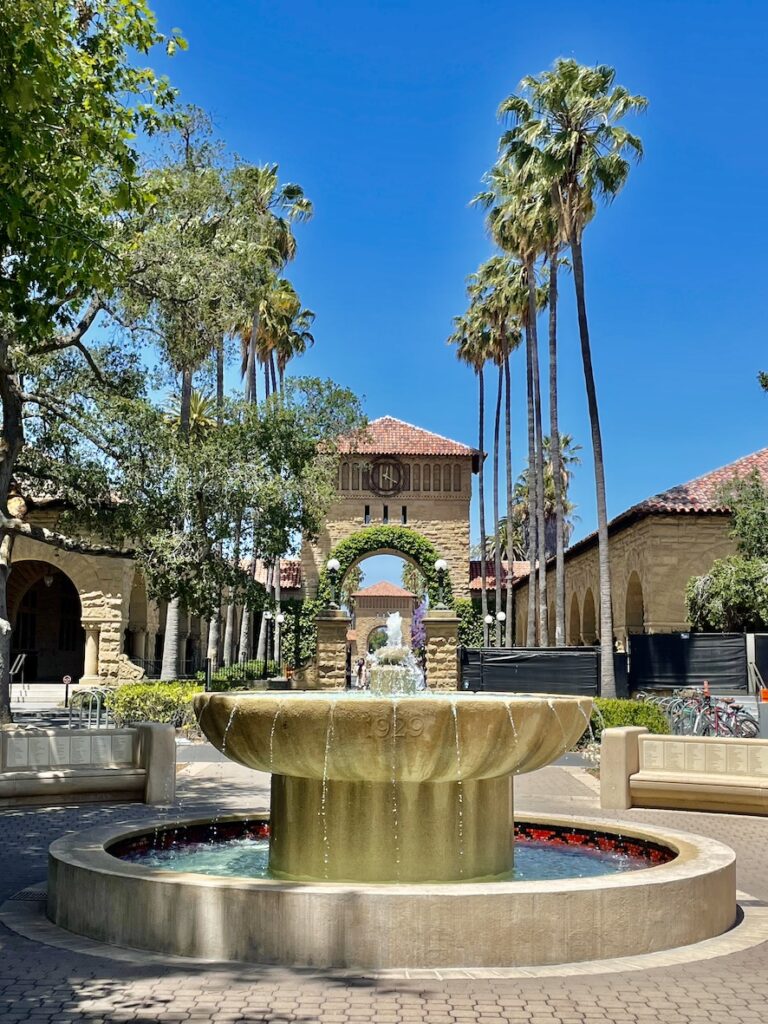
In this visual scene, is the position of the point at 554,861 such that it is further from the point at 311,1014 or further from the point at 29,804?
the point at 29,804

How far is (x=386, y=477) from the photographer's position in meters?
45.9

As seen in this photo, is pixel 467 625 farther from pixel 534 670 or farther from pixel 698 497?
pixel 534 670

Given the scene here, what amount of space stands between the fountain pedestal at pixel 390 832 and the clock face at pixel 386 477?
39017mm

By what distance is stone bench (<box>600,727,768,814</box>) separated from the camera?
451 inches

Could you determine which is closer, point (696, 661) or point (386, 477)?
point (696, 661)

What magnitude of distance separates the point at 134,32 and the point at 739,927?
9.97 m

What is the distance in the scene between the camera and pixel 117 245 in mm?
15086

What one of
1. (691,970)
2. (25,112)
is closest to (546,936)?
(691,970)

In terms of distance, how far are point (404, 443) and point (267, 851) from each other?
3886 cm

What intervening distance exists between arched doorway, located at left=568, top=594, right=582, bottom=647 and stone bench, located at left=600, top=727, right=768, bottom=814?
3404 cm

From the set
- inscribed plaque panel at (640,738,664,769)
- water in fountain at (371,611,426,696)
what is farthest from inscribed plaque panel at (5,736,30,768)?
inscribed plaque panel at (640,738,664,769)

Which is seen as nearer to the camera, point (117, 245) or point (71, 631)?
point (117, 245)

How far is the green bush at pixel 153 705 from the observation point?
1939cm

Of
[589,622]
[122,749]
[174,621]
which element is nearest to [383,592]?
[589,622]
